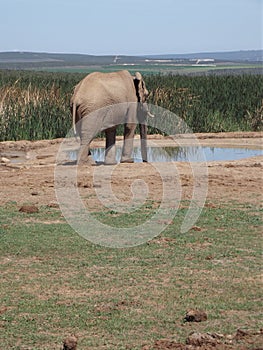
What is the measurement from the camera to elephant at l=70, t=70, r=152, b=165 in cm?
1692

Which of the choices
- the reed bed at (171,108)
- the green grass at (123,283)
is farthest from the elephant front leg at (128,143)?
the green grass at (123,283)

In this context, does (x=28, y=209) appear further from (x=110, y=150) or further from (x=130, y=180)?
(x=110, y=150)

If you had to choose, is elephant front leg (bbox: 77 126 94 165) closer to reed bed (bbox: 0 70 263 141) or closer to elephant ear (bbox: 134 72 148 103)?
elephant ear (bbox: 134 72 148 103)

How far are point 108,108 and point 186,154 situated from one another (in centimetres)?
357

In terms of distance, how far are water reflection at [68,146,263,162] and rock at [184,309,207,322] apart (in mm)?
11503

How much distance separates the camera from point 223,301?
794cm

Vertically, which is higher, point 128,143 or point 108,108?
point 108,108

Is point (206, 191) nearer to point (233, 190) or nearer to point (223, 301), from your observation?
point (233, 190)

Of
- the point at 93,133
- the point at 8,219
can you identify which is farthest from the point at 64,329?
the point at 93,133

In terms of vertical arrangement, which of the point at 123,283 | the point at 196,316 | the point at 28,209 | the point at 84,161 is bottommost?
the point at 84,161

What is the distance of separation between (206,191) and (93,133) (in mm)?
3935

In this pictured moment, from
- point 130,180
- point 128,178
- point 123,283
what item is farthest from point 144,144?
point 123,283

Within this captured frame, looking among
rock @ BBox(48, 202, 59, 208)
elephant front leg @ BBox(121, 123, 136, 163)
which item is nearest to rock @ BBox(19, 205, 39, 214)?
rock @ BBox(48, 202, 59, 208)

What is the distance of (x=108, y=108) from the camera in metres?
17.3
